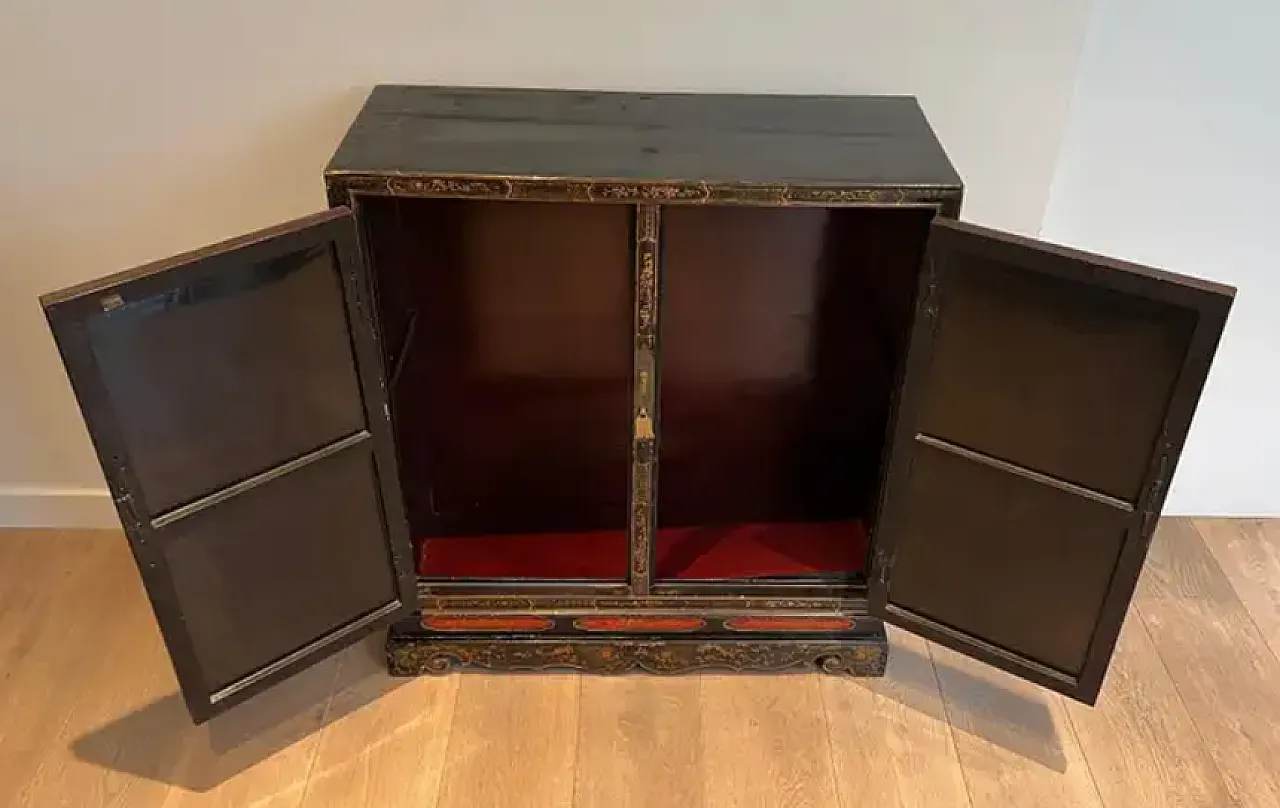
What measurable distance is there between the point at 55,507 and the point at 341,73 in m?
0.98

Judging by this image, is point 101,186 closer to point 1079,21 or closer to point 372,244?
point 372,244

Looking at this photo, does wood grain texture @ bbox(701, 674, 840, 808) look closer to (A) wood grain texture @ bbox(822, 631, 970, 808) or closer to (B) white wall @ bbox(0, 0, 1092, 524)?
(A) wood grain texture @ bbox(822, 631, 970, 808)

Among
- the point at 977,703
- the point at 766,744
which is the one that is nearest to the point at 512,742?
the point at 766,744

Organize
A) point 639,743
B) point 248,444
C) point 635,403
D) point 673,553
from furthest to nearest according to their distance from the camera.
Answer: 1. point 673,553
2. point 639,743
3. point 635,403
4. point 248,444

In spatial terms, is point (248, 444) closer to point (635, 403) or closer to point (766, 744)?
point (635, 403)

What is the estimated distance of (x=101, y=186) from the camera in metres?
1.67

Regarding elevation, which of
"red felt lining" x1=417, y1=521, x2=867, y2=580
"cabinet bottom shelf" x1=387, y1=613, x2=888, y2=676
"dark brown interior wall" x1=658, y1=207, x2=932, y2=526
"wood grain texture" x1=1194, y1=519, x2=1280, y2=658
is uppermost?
"dark brown interior wall" x1=658, y1=207, x2=932, y2=526

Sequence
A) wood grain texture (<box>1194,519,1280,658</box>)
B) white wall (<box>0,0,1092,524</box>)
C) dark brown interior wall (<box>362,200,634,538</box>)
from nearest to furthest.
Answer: white wall (<box>0,0,1092,524</box>)
dark brown interior wall (<box>362,200,634,538</box>)
wood grain texture (<box>1194,519,1280,658</box>)

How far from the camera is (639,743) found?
1.63 metres

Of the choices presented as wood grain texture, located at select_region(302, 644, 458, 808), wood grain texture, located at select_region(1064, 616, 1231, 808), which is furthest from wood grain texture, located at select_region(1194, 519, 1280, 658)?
wood grain texture, located at select_region(302, 644, 458, 808)

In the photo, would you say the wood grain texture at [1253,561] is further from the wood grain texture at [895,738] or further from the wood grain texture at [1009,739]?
the wood grain texture at [895,738]

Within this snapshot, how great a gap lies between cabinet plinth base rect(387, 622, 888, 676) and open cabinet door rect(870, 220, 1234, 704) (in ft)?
0.43

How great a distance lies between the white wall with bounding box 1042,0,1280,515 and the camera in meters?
1.61

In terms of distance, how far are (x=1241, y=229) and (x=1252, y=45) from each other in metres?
0.30
